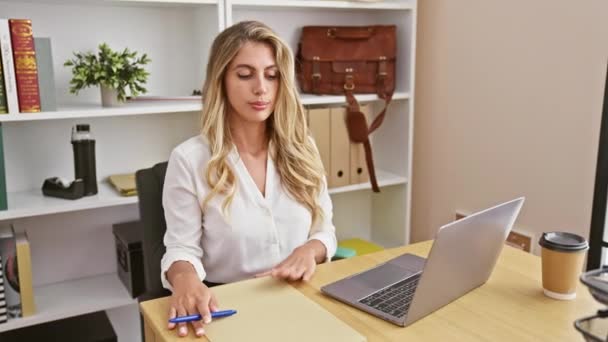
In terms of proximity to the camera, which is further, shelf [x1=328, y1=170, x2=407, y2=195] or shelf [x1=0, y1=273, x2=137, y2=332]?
shelf [x1=328, y1=170, x2=407, y2=195]

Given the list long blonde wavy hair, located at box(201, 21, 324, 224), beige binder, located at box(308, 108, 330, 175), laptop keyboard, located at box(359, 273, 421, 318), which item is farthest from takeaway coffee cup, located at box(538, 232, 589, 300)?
beige binder, located at box(308, 108, 330, 175)

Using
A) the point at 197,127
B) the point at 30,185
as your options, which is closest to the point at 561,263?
the point at 197,127

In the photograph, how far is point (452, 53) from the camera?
264 cm

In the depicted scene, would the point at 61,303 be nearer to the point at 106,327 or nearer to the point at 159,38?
the point at 106,327

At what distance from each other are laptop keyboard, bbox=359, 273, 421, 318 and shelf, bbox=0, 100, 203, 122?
0.97 meters

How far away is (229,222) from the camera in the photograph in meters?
1.54

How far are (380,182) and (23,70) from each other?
5.12ft

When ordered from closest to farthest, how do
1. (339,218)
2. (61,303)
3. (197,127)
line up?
1. (61,303)
2. (197,127)
3. (339,218)

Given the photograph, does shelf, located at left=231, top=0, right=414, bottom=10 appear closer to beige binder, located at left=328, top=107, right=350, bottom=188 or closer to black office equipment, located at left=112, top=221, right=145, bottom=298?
beige binder, located at left=328, top=107, right=350, bottom=188

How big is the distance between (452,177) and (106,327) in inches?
62.8

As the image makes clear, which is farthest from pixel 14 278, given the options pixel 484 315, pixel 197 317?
pixel 484 315

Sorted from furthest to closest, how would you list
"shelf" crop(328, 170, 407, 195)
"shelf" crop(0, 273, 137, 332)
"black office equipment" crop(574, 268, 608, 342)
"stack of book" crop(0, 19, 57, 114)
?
"shelf" crop(328, 170, 407, 195)
"shelf" crop(0, 273, 137, 332)
"stack of book" crop(0, 19, 57, 114)
"black office equipment" crop(574, 268, 608, 342)

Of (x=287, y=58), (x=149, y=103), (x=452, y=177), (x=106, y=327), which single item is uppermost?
(x=287, y=58)

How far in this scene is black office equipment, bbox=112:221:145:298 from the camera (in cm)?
223
